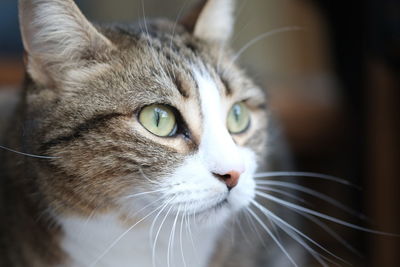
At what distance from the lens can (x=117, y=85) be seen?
735 millimetres

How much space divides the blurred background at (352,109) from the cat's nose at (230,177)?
0.33 metres

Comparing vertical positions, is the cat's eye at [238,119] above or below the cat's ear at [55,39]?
above

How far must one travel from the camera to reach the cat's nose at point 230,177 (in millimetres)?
683

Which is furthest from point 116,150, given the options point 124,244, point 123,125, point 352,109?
point 352,109

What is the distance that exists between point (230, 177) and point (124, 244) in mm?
197

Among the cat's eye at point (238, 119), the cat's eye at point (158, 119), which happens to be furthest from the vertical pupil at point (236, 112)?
the cat's eye at point (158, 119)

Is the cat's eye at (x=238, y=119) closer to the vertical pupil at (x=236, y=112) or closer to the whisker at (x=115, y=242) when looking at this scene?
the vertical pupil at (x=236, y=112)

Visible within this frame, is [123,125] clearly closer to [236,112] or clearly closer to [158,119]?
[158,119]

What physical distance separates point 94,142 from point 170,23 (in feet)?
1.14

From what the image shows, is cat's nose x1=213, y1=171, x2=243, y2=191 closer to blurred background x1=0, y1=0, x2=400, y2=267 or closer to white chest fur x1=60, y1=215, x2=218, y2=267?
white chest fur x1=60, y1=215, x2=218, y2=267

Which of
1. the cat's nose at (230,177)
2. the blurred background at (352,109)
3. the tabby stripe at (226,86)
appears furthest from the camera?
the blurred background at (352,109)

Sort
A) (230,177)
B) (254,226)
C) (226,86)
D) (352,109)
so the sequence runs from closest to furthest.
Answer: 1. (230,177)
2. (226,86)
3. (254,226)
4. (352,109)

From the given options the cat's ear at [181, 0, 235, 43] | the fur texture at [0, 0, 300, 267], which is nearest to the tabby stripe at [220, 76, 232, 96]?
the fur texture at [0, 0, 300, 267]

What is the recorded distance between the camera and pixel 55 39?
731 millimetres
